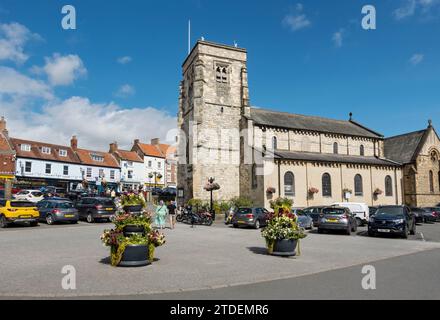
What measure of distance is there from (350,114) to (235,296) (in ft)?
165

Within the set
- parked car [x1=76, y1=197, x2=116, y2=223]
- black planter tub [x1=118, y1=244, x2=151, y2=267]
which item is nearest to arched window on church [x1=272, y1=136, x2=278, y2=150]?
parked car [x1=76, y1=197, x2=116, y2=223]

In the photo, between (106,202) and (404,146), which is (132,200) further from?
(404,146)

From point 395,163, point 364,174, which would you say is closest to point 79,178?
point 364,174

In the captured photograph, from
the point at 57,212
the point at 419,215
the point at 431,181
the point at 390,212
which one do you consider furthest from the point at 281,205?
the point at 431,181

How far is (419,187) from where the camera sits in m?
42.1

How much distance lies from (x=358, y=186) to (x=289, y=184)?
10513 millimetres

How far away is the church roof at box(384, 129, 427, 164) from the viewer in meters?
44.6

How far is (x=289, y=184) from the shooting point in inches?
1351

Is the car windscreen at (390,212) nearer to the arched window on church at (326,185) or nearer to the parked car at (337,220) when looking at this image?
the parked car at (337,220)

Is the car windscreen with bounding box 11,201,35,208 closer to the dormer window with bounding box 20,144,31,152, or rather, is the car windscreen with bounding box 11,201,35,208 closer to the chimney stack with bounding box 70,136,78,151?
the dormer window with bounding box 20,144,31,152

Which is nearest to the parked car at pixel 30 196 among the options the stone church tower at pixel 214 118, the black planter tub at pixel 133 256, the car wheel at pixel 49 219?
the car wheel at pixel 49 219

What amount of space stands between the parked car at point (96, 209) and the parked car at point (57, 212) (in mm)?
1356

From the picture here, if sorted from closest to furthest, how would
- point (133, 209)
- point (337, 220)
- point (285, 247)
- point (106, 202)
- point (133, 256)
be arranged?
point (133, 256) → point (133, 209) → point (285, 247) → point (337, 220) → point (106, 202)

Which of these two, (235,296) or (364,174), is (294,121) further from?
(235,296)
